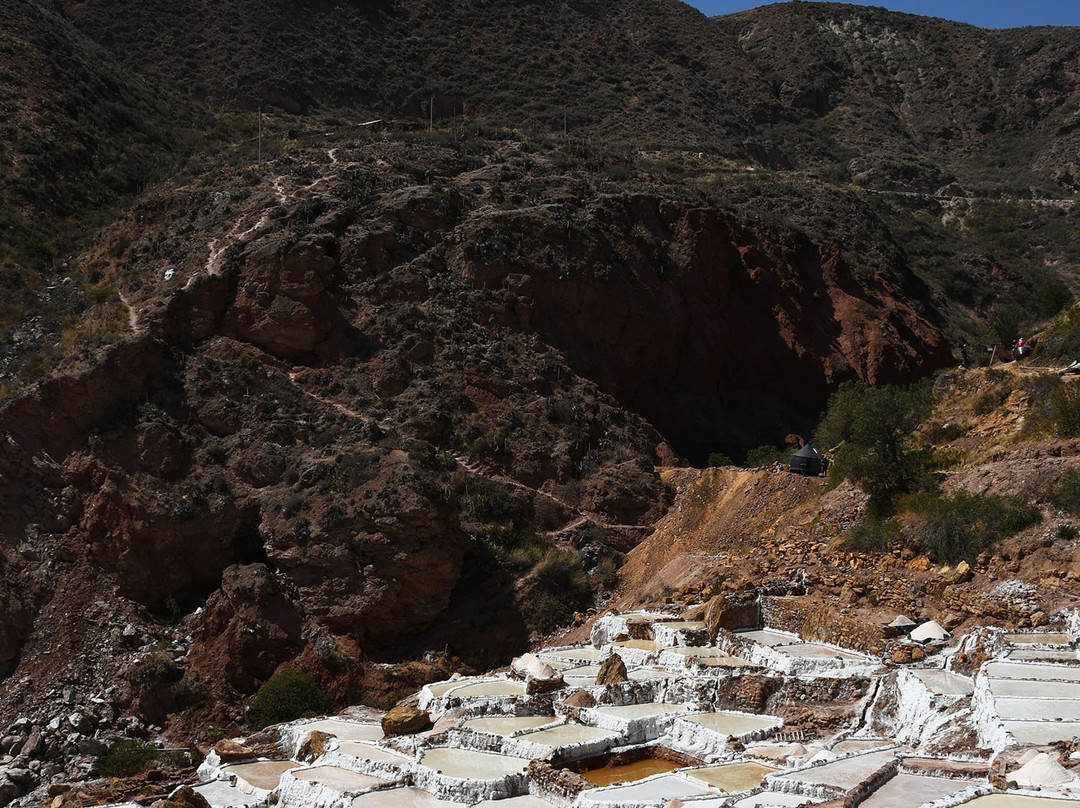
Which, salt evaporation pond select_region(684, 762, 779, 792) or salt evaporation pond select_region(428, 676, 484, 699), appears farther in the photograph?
salt evaporation pond select_region(428, 676, 484, 699)

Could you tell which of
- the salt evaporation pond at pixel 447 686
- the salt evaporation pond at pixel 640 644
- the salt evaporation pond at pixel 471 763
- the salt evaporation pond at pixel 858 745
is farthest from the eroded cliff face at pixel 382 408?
the salt evaporation pond at pixel 858 745

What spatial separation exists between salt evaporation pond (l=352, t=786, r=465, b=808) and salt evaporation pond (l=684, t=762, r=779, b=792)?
3.12 meters

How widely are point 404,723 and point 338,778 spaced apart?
218 cm

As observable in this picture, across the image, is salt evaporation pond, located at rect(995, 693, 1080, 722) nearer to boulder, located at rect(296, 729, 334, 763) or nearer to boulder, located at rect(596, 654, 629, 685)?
boulder, located at rect(596, 654, 629, 685)

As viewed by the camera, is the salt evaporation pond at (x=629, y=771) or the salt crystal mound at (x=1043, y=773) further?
the salt evaporation pond at (x=629, y=771)

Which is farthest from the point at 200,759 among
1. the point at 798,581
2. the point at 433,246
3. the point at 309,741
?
the point at 433,246

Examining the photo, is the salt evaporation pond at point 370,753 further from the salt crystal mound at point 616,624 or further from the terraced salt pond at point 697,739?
the salt crystal mound at point 616,624

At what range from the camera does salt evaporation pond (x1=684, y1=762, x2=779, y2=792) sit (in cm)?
1400

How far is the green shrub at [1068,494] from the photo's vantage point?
20.3 meters

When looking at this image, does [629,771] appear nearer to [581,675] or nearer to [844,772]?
[844,772]

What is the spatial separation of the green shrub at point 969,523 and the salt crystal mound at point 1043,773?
33.6ft

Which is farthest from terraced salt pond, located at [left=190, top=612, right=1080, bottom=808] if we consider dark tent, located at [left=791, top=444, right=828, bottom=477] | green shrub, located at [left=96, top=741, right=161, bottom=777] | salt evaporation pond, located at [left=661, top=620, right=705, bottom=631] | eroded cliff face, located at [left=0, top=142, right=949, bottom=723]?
dark tent, located at [left=791, top=444, right=828, bottom=477]

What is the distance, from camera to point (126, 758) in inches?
923

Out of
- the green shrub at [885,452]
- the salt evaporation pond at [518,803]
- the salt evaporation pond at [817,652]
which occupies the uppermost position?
the green shrub at [885,452]
